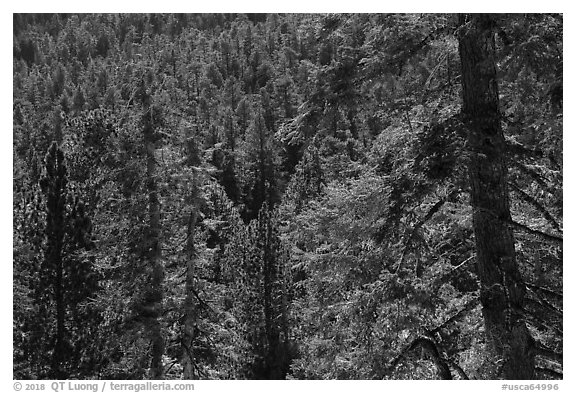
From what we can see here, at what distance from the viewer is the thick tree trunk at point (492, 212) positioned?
5957 millimetres

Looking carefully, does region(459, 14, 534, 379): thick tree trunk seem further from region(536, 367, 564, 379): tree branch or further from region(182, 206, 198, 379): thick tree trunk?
region(182, 206, 198, 379): thick tree trunk

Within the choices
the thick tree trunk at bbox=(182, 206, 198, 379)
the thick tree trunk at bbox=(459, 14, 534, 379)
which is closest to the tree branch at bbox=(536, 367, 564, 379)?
the thick tree trunk at bbox=(459, 14, 534, 379)

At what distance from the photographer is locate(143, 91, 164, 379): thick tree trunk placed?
729 inches

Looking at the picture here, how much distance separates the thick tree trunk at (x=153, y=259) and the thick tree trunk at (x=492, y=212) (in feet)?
44.0

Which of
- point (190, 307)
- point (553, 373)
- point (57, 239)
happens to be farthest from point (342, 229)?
point (57, 239)

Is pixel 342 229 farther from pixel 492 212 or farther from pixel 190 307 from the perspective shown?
pixel 190 307

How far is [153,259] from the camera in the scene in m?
18.6

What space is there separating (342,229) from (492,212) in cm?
318

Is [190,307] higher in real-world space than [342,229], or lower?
higher

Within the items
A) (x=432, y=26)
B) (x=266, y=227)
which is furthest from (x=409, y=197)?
(x=266, y=227)

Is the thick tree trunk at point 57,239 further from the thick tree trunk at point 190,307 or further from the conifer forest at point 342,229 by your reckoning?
the thick tree trunk at point 190,307

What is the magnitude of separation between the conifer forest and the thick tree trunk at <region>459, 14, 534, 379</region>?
0.05ft
